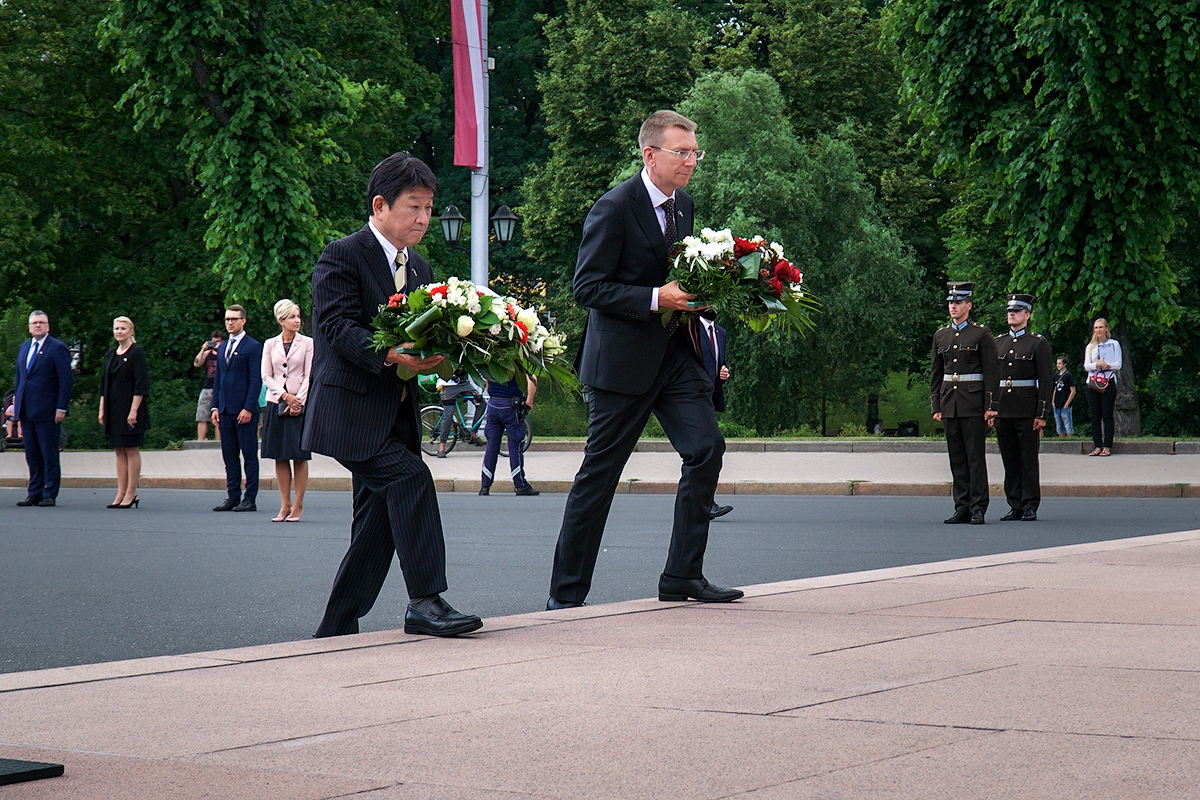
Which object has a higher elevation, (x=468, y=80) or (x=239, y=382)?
(x=468, y=80)

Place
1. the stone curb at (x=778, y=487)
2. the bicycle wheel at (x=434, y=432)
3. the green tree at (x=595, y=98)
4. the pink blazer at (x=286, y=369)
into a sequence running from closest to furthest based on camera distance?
the pink blazer at (x=286, y=369)
the stone curb at (x=778, y=487)
the bicycle wheel at (x=434, y=432)
the green tree at (x=595, y=98)

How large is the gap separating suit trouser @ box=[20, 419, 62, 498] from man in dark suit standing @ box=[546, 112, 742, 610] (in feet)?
39.2

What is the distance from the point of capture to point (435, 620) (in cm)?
606

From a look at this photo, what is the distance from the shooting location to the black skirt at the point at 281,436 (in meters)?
14.5

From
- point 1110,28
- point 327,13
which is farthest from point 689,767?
point 327,13

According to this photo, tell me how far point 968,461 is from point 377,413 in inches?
346

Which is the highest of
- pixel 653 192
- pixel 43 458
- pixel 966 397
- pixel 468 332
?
pixel 653 192

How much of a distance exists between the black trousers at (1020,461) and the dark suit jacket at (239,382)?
296 inches

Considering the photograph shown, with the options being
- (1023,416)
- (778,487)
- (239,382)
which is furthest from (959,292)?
(239,382)

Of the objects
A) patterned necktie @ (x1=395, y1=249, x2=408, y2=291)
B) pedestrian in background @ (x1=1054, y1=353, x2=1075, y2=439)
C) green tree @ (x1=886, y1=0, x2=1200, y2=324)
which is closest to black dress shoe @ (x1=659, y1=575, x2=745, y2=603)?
patterned necktie @ (x1=395, y1=249, x2=408, y2=291)

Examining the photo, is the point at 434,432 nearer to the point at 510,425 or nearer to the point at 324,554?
the point at 510,425

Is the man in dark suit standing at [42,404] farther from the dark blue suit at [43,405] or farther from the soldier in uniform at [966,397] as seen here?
the soldier in uniform at [966,397]

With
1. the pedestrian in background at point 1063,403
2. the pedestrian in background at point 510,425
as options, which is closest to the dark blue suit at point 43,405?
the pedestrian in background at point 510,425

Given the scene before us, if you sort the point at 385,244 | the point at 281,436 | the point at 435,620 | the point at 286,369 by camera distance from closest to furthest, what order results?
1. the point at 435,620
2. the point at 385,244
3. the point at 281,436
4. the point at 286,369
